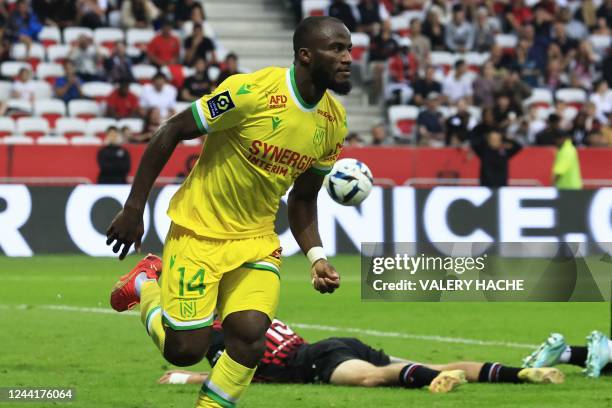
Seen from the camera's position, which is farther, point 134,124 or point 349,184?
point 134,124

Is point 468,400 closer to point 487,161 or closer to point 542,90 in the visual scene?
point 487,161

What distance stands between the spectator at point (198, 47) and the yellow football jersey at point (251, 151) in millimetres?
16964

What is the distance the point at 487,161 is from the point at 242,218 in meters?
14.7

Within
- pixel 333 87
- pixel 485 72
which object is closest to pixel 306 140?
pixel 333 87

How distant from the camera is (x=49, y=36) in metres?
23.5

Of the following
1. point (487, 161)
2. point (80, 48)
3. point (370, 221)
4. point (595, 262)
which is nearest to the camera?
point (595, 262)

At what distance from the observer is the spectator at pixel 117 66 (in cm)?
2273

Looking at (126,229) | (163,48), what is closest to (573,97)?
(163,48)

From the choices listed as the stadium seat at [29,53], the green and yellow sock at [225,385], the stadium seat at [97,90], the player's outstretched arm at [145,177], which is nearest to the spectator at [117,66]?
the stadium seat at [97,90]

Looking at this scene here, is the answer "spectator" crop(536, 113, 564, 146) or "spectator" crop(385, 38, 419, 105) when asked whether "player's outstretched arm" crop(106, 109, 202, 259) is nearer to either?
"spectator" crop(536, 113, 564, 146)

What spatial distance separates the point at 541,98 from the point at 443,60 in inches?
82.3

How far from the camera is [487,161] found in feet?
69.9

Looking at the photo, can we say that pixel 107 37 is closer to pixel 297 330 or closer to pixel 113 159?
pixel 113 159

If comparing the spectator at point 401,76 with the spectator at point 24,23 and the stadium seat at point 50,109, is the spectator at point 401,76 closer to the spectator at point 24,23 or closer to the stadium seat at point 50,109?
the stadium seat at point 50,109
